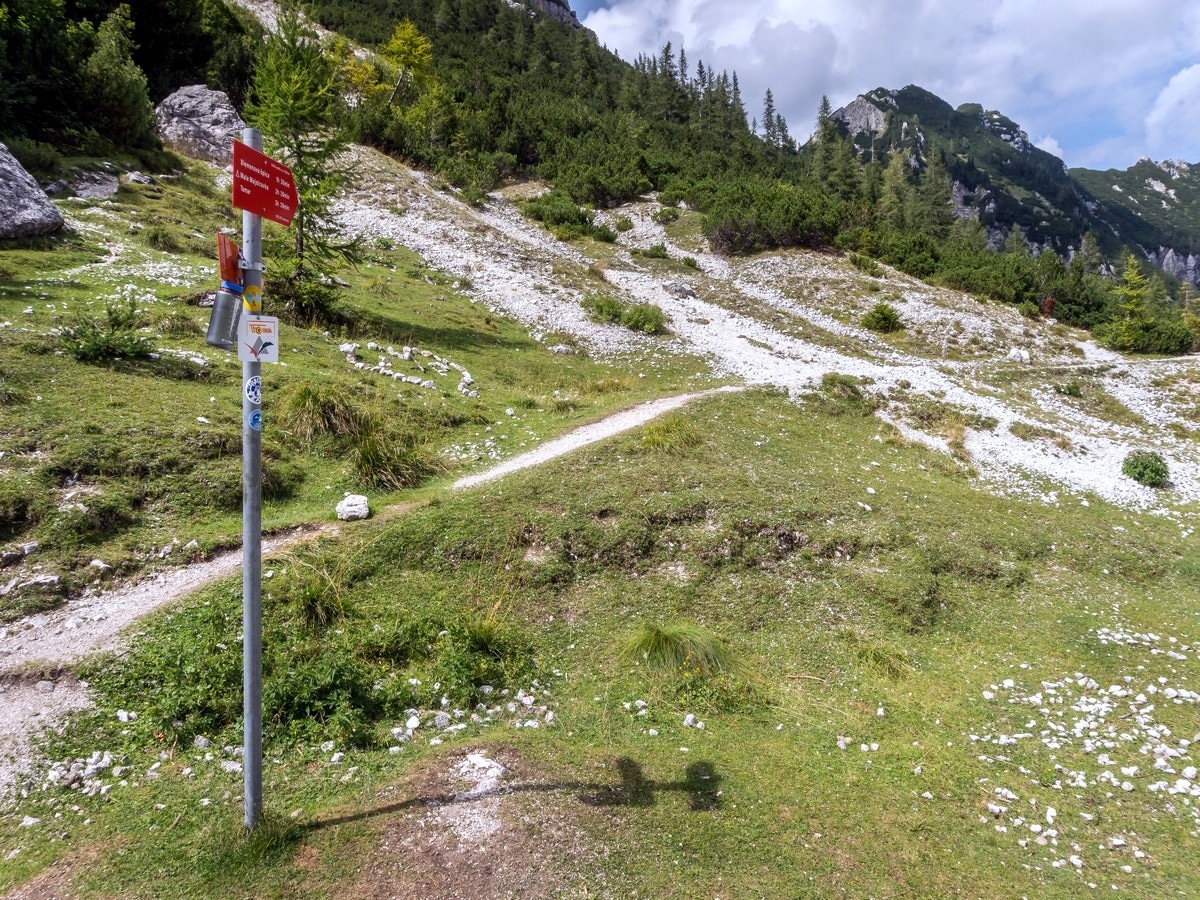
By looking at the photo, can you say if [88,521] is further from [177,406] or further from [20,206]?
[20,206]

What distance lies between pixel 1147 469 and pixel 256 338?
77.1 feet

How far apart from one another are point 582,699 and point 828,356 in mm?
22561

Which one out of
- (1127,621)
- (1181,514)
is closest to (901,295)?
(1181,514)

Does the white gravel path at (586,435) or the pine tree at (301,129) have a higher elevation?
the pine tree at (301,129)

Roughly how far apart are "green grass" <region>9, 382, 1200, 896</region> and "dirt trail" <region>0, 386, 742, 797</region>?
0.36 metres

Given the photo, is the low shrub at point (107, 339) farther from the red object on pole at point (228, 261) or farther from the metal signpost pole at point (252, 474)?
the red object on pole at point (228, 261)

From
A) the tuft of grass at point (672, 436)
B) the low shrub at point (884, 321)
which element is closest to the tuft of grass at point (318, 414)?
the tuft of grass at point (672, 436)

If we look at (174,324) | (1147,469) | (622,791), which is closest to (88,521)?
(174,324)

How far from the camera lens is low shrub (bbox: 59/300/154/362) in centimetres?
1266

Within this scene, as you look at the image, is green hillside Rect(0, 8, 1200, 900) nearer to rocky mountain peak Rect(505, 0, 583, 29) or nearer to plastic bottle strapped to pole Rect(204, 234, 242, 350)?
plastic bottle strapped to pole Rect(204, 234, 242, 350)

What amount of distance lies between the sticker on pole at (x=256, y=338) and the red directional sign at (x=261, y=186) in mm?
753

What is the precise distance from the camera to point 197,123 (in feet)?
123

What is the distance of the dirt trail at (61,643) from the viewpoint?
6297 mm

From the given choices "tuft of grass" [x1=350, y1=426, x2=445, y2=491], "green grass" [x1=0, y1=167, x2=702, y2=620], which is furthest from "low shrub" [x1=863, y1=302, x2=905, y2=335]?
"tuft of grass" [x1=350, y1=426, x2=445, y2=491]
